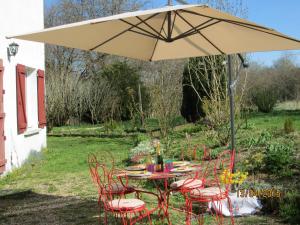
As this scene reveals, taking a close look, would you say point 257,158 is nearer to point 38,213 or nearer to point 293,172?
point 293,172

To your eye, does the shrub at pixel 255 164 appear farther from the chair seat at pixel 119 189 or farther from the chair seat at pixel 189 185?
the chair seat at pixel 119 189

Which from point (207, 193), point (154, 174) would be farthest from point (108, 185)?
point (207, 193)

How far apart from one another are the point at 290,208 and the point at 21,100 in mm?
5994

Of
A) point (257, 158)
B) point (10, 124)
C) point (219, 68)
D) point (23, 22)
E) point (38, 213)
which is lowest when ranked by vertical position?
point (38, 213)

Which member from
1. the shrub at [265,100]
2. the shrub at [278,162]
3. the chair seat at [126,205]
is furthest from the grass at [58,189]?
the shrub at [265,100]

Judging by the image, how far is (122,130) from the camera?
15.5 m

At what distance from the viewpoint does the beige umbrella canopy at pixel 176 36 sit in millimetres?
4391

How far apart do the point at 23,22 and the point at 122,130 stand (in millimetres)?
6897

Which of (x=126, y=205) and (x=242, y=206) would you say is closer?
(x=126, y=205)

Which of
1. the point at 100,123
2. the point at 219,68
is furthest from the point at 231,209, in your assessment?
the point at 100,123

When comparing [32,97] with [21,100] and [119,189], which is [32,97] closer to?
[21,100]

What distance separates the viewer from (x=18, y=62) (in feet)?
29.6

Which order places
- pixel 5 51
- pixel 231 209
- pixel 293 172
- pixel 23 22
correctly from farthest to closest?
pixel 23 22
pixel 5 51
pixel 293 172
pixel 231 209

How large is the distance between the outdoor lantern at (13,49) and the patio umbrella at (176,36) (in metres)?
3.44
